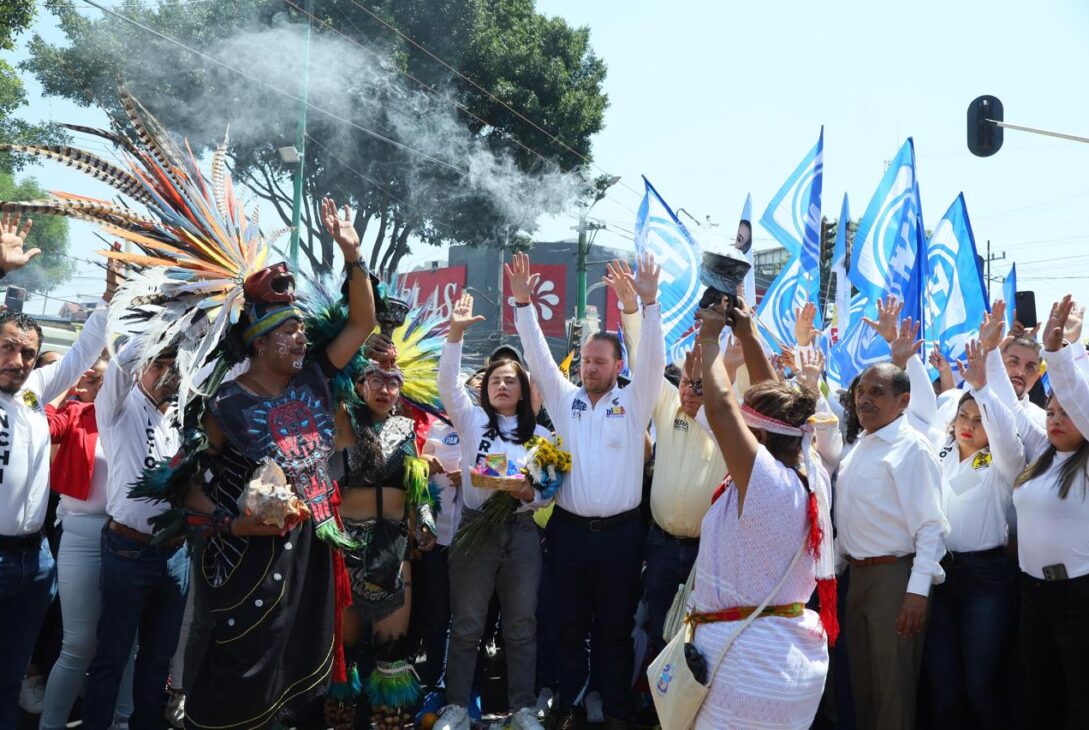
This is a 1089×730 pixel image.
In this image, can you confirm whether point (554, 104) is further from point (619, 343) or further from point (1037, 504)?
point (1037, 504)

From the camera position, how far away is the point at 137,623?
4711 mm

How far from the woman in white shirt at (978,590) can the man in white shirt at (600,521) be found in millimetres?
1725

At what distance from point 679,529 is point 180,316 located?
10.1 feet

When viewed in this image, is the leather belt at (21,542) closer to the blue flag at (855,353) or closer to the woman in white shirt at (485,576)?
the woman in white shirt at (485,576)

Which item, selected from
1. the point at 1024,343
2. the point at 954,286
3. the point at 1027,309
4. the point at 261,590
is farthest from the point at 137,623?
the point at 954,286

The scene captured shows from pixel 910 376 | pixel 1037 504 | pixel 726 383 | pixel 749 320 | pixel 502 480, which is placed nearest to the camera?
pixel 726 383

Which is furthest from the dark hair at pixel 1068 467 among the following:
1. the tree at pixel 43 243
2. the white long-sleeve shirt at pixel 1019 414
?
the tree at pixel 43 243

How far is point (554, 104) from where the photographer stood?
72.0 ft

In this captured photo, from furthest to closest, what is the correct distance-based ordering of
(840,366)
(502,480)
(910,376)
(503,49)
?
(503,49) < (840,366) < (910,376) < (502,480)

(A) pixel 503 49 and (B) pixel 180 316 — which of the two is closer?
(B) pixel 180 316

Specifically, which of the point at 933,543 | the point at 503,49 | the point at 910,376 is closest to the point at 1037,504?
the point at 933,543

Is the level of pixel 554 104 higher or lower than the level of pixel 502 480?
higher

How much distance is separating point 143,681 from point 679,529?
118 inches

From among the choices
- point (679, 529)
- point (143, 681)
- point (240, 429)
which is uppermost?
point (240, 429)
